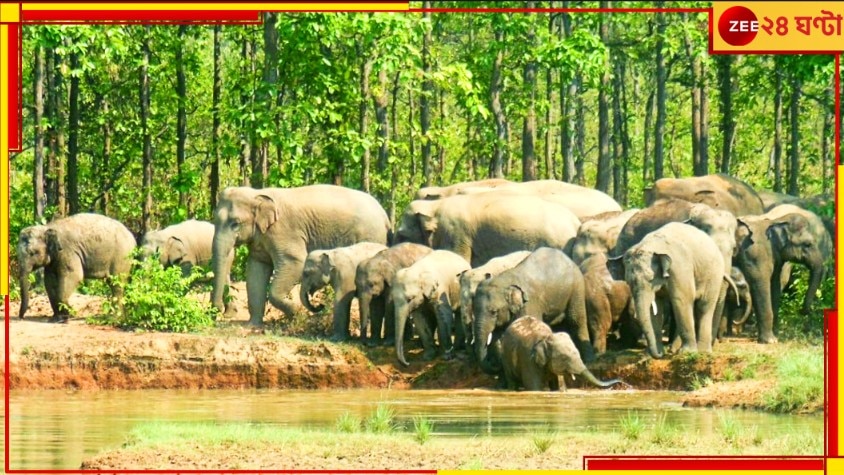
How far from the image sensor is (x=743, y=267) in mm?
23266

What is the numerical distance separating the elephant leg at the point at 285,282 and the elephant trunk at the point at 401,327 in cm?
328

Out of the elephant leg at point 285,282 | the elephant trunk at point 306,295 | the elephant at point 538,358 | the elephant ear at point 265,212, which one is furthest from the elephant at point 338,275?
the elephant at point 538,358

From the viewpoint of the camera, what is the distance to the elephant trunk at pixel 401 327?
22.0 metres

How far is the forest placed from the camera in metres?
27.9

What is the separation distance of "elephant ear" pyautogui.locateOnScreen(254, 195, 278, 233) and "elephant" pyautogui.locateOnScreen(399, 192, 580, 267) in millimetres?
1923

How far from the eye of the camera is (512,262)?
22.8 m

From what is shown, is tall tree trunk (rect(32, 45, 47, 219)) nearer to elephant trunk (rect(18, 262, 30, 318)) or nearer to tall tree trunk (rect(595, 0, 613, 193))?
elephant trunk (rect(18, 262, 30, 318))

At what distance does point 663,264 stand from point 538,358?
7.10ft

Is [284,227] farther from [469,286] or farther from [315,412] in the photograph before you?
[315,412]

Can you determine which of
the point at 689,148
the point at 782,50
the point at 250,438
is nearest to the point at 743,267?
the point at 250,438

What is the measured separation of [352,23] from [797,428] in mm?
13211

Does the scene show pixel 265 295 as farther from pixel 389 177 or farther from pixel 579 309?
pixel 389 177

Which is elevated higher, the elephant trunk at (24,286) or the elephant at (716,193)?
the elephant at (716,193)

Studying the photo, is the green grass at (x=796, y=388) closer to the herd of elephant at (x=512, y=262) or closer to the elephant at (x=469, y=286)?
the herd of elephant at (x=512, y=262)
